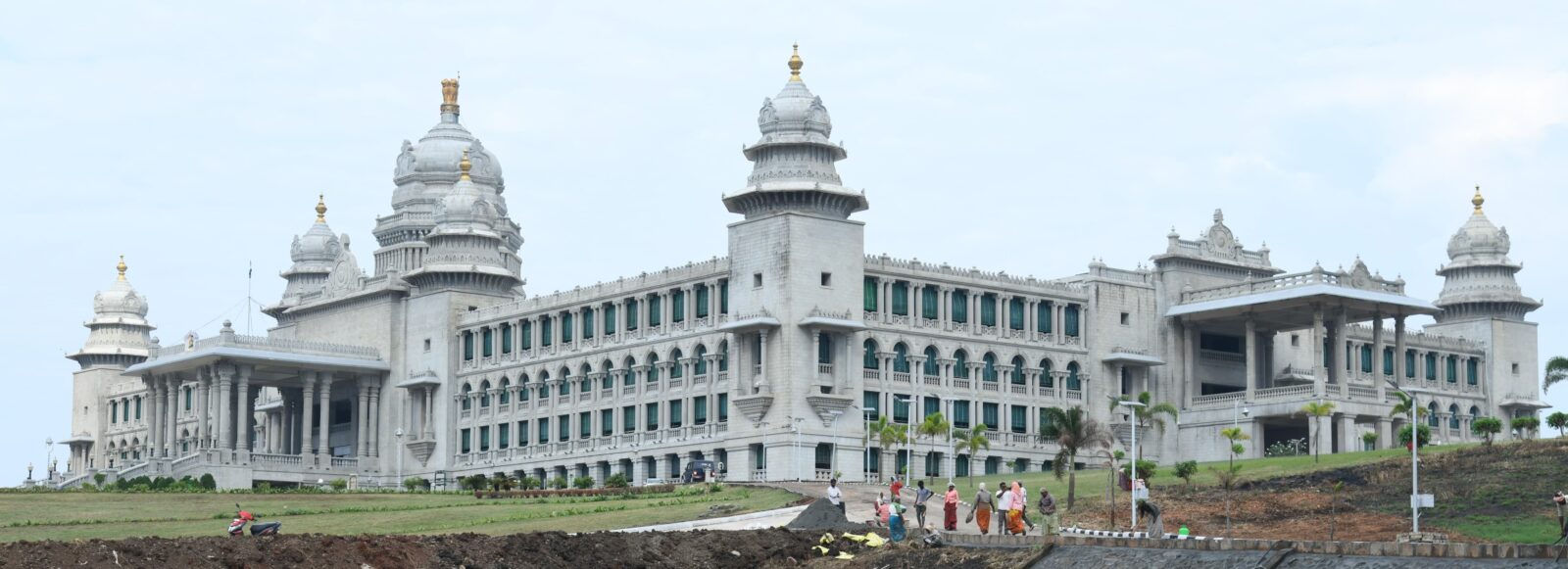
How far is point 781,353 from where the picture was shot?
349 ft

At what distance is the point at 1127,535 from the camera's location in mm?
55156

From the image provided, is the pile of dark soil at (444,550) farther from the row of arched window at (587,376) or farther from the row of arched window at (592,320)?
the row of arched window at (592,320)

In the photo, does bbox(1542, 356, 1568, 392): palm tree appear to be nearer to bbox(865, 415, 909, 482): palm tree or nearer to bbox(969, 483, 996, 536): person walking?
bbox(865, 415, 909, 482): palm tree

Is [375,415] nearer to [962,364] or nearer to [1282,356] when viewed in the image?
[962,364]

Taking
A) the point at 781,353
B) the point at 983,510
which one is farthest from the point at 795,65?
the point at 983,510

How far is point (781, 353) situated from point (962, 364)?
458 inches

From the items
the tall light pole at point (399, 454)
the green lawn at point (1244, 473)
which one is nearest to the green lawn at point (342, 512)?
the green lawn at point (1244, 473)

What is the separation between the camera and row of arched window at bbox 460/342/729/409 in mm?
113062

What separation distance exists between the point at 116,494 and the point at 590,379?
3052 cm

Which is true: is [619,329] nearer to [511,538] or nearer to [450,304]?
[450,304]


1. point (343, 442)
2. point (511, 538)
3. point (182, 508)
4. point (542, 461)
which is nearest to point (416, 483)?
point (542, 461)

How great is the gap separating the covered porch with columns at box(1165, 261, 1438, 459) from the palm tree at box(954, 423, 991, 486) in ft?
36.3

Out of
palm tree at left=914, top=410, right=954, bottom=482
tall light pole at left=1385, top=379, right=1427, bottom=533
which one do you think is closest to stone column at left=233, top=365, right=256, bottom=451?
palm tree at left=914, top=410, right=954, bottom=482

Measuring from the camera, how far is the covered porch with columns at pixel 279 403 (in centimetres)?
12612
